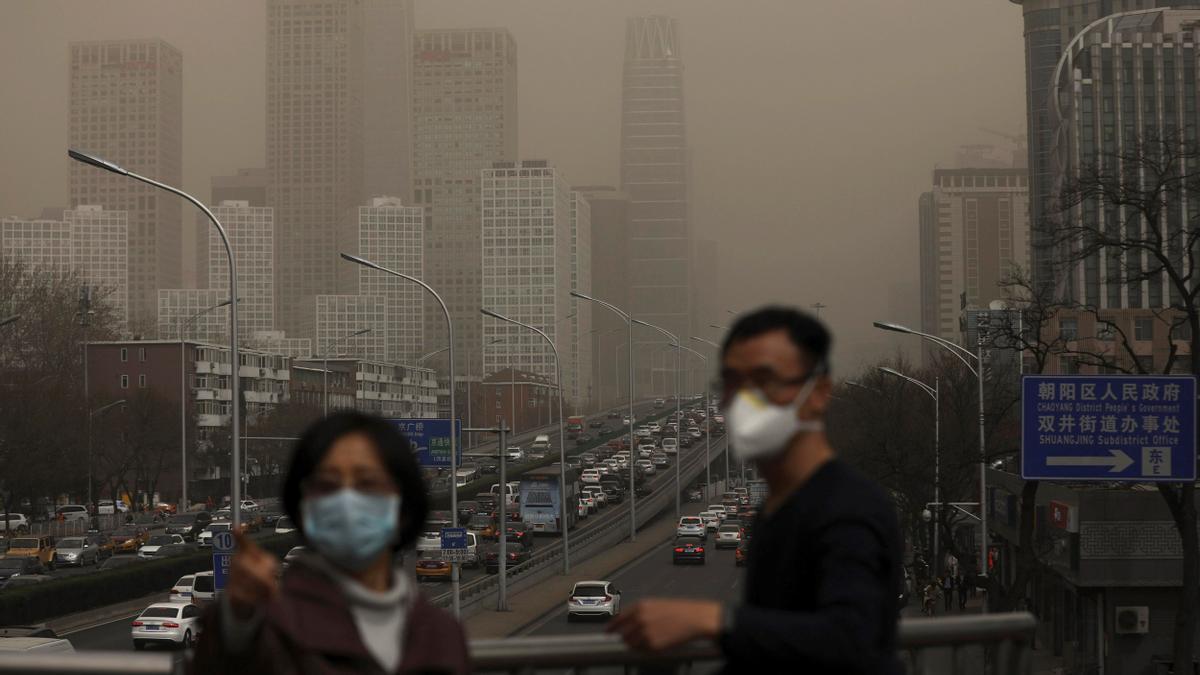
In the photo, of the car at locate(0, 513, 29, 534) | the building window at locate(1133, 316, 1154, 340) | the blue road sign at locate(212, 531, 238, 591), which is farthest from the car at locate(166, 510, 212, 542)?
the building window at locate(1133, 316, 1154, 340)

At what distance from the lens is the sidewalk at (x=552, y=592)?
40719 mm

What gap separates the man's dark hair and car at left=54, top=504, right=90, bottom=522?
72739mm

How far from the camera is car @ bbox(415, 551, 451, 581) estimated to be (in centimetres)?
5249

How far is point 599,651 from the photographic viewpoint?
4.38 m

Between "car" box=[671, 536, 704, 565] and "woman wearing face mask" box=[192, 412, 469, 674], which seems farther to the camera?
"car" box=[671, 536, 704, 565]

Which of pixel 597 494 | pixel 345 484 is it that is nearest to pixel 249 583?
pixel 345 484

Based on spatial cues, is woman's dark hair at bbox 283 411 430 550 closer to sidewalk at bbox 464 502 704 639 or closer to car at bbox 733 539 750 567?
sidewalk at bbox 464 502 704 639

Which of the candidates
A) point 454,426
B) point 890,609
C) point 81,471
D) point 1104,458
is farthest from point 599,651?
point 81,471

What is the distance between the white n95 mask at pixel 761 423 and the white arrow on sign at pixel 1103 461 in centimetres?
2202

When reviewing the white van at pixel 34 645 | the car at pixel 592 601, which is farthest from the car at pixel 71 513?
the white van at pixel 34 645

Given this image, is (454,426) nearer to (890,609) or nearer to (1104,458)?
(1104,458)

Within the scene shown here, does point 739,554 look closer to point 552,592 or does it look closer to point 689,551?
point 689,551

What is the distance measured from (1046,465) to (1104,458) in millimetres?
1012

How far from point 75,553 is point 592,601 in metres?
23.4
